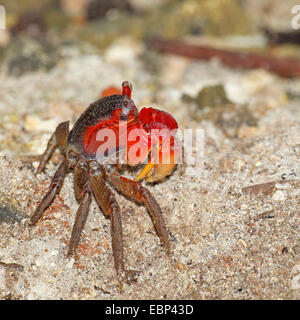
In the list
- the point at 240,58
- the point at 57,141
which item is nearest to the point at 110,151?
the point at 57,141

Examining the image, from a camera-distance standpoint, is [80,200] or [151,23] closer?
[80,200]

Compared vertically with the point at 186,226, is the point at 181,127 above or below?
above

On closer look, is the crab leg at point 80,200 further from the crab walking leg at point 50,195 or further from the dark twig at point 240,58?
the dark twig at point 240,58
